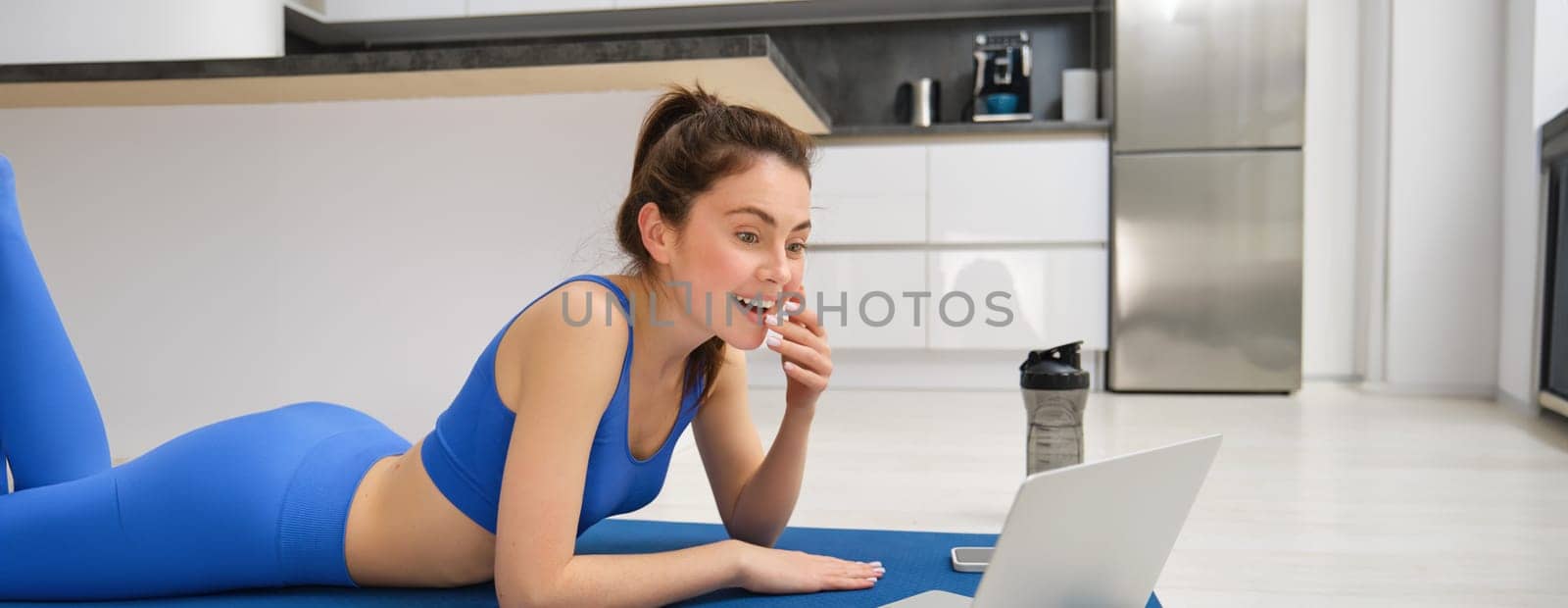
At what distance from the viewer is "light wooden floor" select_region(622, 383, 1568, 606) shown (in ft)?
5.46

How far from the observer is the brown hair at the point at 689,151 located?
1.21 metres

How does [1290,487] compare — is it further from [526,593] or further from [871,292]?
[871,292]

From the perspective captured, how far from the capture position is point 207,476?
4.30ft

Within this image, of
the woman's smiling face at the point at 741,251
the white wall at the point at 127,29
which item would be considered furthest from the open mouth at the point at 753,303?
the white wall at the point at 127,29

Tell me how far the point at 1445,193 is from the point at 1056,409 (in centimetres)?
294

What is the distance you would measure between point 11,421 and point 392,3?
3.65m

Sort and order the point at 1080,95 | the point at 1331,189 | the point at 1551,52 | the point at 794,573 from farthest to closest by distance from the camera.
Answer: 1. the point at 1331,189
2. the point at 1080,95
3. the point at 1551,52
4. the point at 794,573

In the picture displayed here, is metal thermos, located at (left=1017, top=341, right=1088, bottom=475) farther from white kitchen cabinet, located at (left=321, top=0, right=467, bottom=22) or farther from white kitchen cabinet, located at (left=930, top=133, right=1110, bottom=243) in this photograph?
white kitchen cabinet, located at (left=321, top=0, right=467, bottom=22)

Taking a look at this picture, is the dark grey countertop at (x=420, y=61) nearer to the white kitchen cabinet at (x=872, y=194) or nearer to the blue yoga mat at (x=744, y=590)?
the blue yoga mat at (x=744, y=590)

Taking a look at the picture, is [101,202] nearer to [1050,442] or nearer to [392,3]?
[1050,442]

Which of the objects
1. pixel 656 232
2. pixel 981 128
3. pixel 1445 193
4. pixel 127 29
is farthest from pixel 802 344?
pixel 1445 193

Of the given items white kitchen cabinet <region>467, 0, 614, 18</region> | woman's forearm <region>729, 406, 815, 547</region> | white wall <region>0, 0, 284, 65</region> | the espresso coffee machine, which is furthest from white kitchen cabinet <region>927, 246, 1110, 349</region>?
woman's forearm <region>729, 406, 815, 547</region>

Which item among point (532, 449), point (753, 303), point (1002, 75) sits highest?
point (1002, 75)

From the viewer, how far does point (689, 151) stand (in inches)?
47.9
